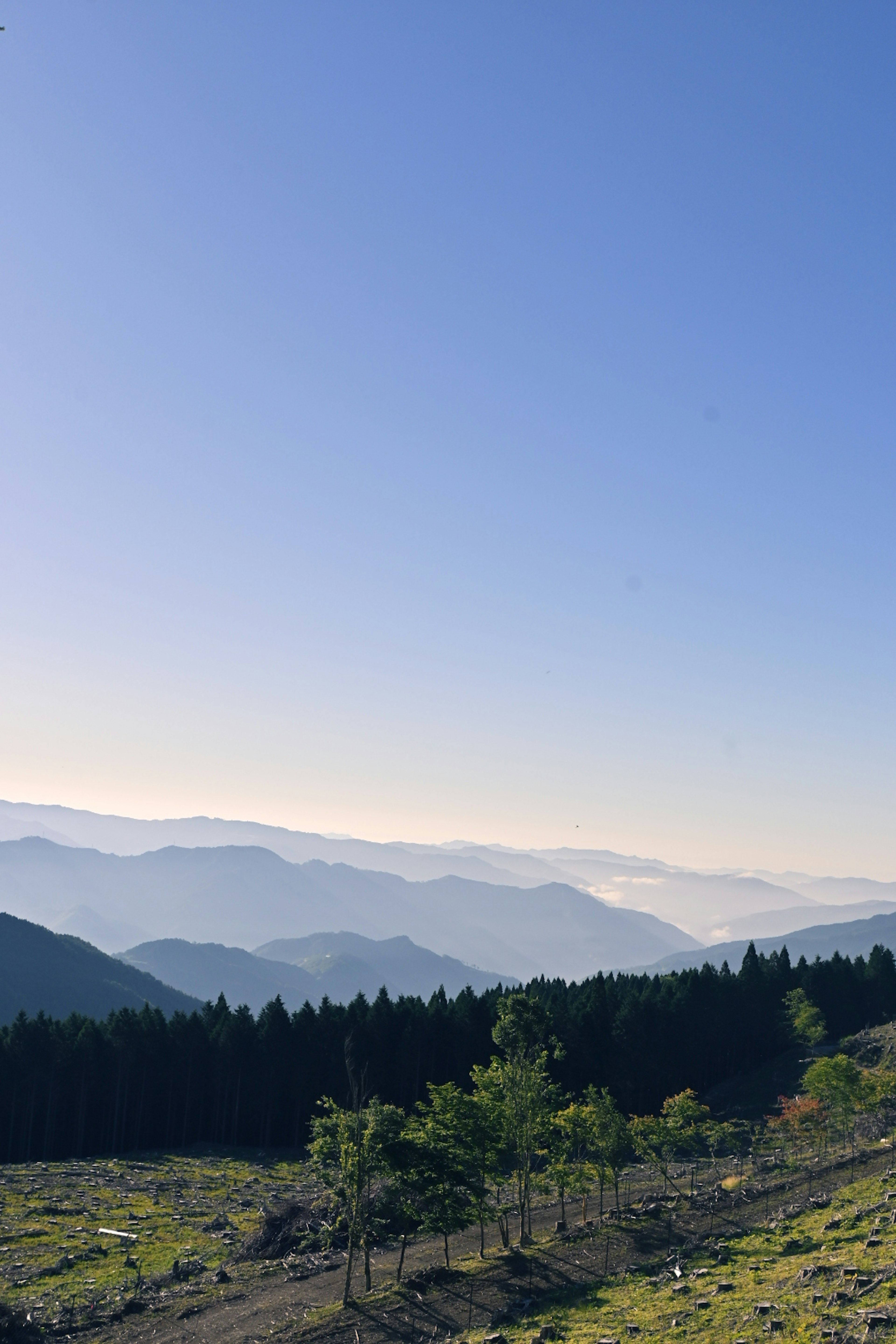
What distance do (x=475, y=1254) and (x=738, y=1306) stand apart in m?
24.1

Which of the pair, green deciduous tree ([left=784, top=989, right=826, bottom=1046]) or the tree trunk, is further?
green deciduous tree ([left=784, top=989, right=826, bottom=1046])

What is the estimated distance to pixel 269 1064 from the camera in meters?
102

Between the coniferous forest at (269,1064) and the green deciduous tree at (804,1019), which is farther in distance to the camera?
the green deciduous tree at (804,1019)

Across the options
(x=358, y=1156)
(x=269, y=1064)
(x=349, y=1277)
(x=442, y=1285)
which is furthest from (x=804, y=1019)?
(x=349, y=1277)

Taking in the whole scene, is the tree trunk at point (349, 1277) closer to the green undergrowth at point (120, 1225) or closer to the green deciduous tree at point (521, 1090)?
the green undergrowth at point (120, 1225)

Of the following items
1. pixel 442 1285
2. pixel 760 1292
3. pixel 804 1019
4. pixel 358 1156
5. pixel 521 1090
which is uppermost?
pixel 521 1090

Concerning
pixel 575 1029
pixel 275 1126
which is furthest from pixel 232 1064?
pixel 575 1029

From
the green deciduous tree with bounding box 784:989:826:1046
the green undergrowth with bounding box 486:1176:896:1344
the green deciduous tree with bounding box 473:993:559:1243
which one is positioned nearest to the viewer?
the green undergrowth with bounding box 486:1176:896:1344

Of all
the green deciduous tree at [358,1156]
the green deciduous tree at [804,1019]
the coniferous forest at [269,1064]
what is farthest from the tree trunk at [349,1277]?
the green deciduous tree at [804,1019]

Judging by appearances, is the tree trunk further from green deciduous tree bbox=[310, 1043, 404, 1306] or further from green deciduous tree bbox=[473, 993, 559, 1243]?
green deciduous tree bbox=[473, 993, 559, 1243]

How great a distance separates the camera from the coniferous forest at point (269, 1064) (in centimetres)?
9725

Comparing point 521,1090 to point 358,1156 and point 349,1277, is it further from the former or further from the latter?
point 349,1277

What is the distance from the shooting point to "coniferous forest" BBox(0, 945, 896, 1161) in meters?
97.2

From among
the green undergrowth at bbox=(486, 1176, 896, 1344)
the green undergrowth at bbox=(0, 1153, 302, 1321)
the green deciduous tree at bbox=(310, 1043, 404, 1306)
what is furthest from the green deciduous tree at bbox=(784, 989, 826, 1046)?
the green deciduous tree at bbox=(310, 1043, 404, 1306)
